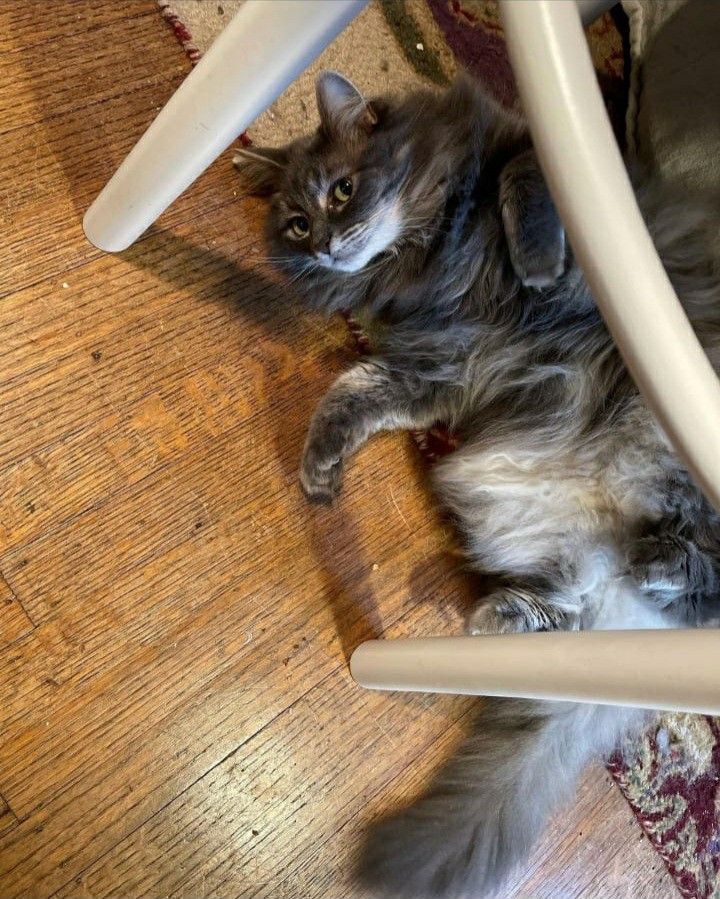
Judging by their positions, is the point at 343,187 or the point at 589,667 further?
the point at 343,187

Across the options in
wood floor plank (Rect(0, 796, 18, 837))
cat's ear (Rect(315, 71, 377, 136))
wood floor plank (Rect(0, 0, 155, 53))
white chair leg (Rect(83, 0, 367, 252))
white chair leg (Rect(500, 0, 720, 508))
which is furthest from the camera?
wood floor plank (Rect(0, 0, 155, 53))

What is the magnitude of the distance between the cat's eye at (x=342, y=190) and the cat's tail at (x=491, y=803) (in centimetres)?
93

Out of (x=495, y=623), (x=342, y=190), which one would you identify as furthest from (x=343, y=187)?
(x=495, y=623)

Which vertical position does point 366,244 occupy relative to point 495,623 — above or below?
above

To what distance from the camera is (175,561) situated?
46.7 inches

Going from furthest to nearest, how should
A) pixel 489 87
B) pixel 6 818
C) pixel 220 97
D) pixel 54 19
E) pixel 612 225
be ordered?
pixel 489 87 → pixel 54 19 → pixel 6 818 → pixel 220 97 → pixel 612 225

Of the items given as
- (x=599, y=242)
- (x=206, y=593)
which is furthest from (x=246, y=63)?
(x=206, y=593)

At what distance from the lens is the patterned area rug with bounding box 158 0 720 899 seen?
1326mm

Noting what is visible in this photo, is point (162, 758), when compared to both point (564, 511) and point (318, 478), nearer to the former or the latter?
point (318, 478)

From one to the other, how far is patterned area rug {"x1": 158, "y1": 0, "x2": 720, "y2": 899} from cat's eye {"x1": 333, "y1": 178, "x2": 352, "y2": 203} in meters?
0.26

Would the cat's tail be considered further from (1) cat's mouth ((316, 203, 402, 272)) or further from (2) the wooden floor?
(1) cat's mouth ((316, 203, 402, 272))

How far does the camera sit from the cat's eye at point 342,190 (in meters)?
1.21

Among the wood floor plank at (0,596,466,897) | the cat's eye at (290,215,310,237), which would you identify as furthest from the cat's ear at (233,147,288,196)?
the wood floor plank at (0,596,466,897)

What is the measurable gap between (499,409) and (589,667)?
26.9 inches
